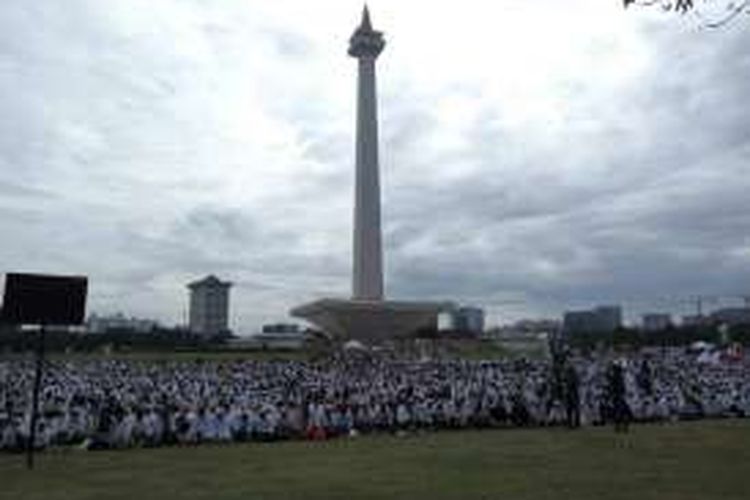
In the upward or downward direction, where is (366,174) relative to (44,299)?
upward

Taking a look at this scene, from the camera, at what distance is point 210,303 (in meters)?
197

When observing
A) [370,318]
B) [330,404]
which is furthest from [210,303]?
[330,404]

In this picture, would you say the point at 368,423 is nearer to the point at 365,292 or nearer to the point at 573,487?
the point at 573,487

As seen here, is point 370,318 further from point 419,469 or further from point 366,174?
point 419,469

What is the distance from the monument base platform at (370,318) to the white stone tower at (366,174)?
2.59 metres

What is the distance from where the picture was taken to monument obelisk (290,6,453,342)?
99688 mm

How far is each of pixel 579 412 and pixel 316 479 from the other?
14721 millimetres

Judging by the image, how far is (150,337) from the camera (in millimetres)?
107125

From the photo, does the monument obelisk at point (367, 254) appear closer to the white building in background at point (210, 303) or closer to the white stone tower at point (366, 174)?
the white stone tower at point (366, 174)

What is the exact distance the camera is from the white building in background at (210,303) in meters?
193

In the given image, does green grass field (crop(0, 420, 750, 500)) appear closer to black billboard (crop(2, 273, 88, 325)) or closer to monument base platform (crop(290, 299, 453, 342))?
black billboard (crop(2, 273, 88, 325))

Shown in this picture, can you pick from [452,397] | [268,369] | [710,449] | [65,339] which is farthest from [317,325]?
[710,449]

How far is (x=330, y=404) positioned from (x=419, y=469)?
494 inches

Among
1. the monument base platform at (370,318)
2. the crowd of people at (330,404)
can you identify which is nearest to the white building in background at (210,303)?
the monument base platform at (370,318)
